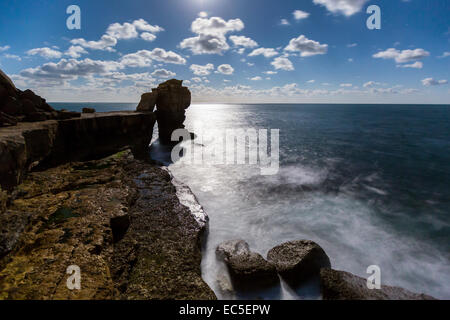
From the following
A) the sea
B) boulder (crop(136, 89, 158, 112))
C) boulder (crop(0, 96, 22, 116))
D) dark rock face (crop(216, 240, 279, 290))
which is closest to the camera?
dark rock face (crop(216, 240, 279, 290))

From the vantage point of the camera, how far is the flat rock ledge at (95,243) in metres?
4.34

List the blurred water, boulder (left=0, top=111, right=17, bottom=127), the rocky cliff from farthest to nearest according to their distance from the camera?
1. boulder (left=0, top=111, right=17, bottom=127)
2. the blurred water
3. the rocky cliff

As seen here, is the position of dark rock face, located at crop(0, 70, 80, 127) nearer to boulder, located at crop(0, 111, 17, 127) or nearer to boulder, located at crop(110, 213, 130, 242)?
boulder, located at crop(0, 111, 17, 127)

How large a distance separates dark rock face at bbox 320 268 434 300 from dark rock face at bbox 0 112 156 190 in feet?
33.0

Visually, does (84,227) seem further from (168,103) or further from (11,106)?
(168,103)

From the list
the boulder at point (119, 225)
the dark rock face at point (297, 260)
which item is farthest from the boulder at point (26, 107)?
the dark rock face at point (297, 260)

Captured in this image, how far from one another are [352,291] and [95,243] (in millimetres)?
6764

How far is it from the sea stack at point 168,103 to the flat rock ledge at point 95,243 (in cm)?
2051

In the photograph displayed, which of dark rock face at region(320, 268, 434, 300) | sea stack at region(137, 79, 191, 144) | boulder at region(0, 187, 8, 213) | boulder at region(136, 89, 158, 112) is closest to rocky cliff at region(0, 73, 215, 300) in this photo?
boulder at region(0, 187, 8, 213)

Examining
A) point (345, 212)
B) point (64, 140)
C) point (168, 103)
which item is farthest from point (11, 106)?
point (345, 212)

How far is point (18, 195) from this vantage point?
713 cm

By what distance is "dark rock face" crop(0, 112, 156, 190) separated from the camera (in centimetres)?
713

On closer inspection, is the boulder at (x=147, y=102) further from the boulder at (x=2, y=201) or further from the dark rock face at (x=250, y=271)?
the dark rock face at (x=250, y=271)

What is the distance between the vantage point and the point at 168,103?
95.3 feet
